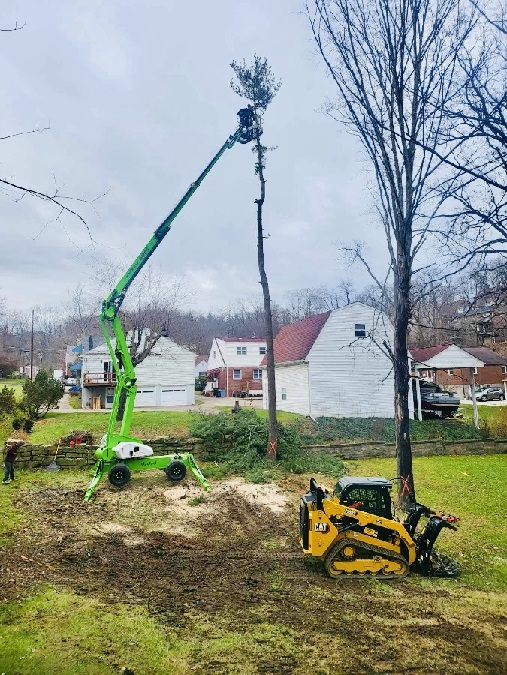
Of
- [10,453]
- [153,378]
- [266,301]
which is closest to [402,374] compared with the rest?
[266,301]

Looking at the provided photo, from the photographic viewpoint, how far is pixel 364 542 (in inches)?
280

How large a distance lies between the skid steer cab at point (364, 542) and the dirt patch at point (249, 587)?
10.1 inches

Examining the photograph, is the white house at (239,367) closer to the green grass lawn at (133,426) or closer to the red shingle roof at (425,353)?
the red shingle roof at (425,353)

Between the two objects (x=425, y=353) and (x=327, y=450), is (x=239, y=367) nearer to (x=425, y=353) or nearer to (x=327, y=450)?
(x=425, y=353)

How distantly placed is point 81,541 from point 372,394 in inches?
705

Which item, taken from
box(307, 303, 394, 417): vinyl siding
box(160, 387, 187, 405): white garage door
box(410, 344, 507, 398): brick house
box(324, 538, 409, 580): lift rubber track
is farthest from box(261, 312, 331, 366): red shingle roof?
box(324, 538, 409, 580): lift rubber track

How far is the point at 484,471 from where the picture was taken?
15.1 metres

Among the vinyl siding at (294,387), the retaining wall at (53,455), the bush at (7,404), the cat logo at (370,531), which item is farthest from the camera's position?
the vinyl siding at (294,387)

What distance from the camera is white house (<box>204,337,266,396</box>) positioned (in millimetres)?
43469

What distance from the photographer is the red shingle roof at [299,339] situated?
24.5 metres

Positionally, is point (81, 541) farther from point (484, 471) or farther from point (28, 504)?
point (484, 471)

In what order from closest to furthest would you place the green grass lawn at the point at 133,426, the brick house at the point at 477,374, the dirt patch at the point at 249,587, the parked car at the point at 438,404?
the dirt patch at the point at 249,587 → the green grass lawn at the point at 133,426 → the parked car at the point at 438,404 → the brick house at the point at 477,374

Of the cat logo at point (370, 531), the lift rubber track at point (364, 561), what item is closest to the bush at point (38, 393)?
the lift rubber track at point (364, 561)

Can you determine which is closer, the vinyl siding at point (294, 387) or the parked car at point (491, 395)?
the vinyl siding at point (294, 387)
